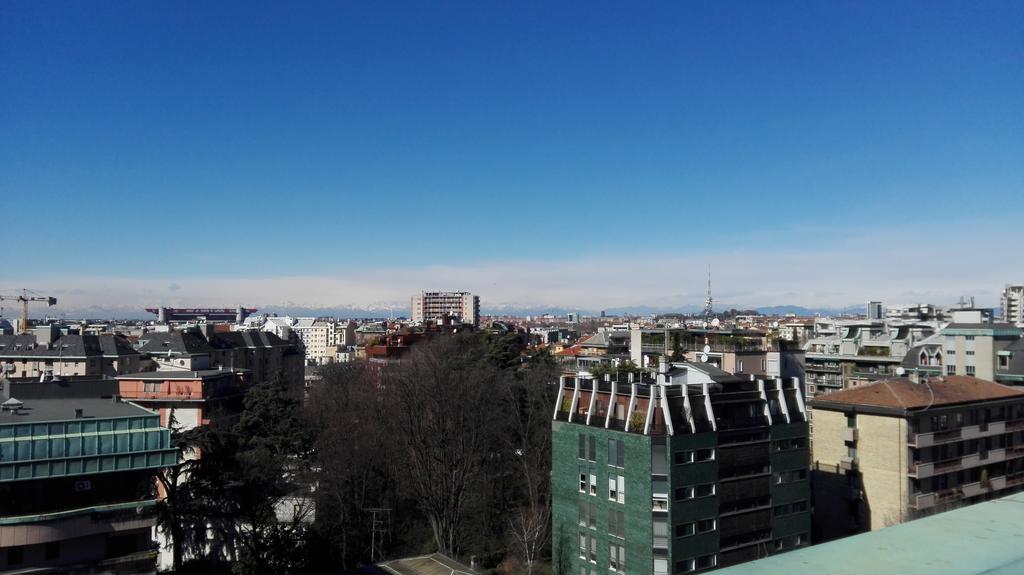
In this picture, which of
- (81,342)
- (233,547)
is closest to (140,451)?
(233,547)

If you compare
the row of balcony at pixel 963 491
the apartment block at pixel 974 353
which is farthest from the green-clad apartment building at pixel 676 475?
the apartment block at pixel 974 353

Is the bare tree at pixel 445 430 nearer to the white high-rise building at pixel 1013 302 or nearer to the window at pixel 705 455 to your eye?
the window at pixel 705 455

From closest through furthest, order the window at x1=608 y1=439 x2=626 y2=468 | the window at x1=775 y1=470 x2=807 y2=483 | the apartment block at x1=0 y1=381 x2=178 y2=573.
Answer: the apartment block at x1=0 y1=381 x2=178 y2=573 → the window at x1=608 y1=439 x2=626 y2=468 → the window at x1=775 y1=470 x2=807 y2=483

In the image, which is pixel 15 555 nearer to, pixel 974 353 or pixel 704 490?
pixel 704 490

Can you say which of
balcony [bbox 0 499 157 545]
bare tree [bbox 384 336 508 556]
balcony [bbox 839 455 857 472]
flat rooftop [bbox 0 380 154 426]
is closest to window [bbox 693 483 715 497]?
balcony [bbox 839 455 857 472]

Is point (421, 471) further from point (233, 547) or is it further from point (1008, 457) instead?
point (1008, 457)

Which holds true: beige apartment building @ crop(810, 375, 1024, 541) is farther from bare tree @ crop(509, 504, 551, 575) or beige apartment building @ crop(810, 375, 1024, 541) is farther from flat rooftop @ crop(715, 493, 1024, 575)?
flat rooftop @ crop(715, 493, 1024, 575)
